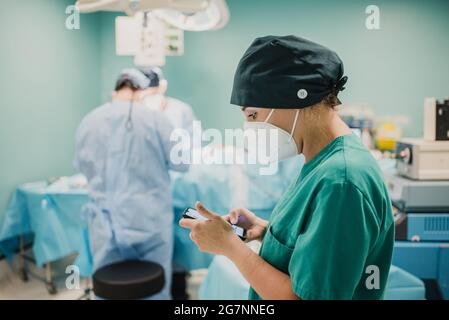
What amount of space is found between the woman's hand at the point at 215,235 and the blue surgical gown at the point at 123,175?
1.05 m

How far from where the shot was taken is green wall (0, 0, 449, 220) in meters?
1.13

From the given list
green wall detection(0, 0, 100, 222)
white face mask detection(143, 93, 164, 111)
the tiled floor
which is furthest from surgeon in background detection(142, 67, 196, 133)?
the tiled floor

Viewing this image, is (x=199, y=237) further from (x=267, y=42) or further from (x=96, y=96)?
(x=96, y=96)

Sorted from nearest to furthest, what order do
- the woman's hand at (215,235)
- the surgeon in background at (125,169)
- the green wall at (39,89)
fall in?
the woman's hand at (215,235), the green wall at (39,89), the surgeon in background at (125,169)

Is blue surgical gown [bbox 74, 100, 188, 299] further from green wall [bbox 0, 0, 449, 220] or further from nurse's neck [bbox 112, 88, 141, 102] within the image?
green wall [bbox 0, 0, 449, 220]

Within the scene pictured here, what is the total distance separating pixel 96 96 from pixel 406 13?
1.52 meters

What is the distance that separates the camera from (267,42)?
76 cm

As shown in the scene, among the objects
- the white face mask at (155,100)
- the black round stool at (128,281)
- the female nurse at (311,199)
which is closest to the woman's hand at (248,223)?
the female nurse at (311,199)

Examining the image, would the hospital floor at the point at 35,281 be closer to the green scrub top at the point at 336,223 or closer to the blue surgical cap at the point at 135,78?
the blue surgical cap at the point at 135,78

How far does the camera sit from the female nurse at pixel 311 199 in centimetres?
66

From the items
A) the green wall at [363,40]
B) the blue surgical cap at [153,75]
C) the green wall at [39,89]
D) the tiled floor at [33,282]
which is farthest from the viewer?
the tiled floor at [33,282]

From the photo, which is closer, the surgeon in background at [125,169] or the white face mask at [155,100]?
the surgeon in background at [125,169]
